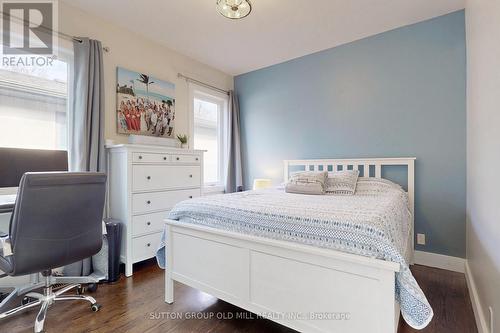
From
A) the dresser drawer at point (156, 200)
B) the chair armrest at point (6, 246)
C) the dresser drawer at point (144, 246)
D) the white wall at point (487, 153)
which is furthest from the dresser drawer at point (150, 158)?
the white wall at point (487, 153)

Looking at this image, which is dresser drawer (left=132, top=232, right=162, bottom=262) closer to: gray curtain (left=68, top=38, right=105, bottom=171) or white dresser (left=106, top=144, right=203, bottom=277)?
white dresser (left=106, top=144, right=203, bottom=277)

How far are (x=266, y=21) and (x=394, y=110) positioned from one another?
1.69 metres

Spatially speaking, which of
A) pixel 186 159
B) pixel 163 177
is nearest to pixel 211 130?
pixel 186 159

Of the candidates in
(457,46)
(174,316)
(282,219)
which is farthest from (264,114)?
(174,316)

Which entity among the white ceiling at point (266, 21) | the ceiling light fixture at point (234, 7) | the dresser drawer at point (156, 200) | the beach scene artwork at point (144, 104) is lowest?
the dresser drawer at point (156, 200)

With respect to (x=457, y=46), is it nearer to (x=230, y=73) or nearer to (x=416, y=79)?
(x=416, y=79)

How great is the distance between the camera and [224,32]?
9.23ft

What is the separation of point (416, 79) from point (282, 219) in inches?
91.8

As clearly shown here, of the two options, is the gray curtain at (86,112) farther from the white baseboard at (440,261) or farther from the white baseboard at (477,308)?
the white baseboard at (440,261)

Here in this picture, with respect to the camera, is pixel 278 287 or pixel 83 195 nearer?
pixel 278 287

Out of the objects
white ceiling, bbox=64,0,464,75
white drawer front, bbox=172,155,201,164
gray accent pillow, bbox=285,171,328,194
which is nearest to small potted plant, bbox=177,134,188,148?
white drawer front, bbox=172,155,201,164

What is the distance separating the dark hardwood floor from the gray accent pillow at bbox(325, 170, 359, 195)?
3.32 feet

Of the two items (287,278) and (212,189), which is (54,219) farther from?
(212,189)

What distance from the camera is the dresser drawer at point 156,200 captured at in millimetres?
2408
